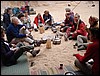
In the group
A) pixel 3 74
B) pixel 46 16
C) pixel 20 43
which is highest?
pixel 46 16

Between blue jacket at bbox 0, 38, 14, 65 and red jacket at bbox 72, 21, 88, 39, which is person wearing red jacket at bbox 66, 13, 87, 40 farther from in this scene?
blue jacket at bbox 0, 38, 14, 65

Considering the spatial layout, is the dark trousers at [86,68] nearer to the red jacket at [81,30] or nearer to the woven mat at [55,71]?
the woven mat at [55,71]

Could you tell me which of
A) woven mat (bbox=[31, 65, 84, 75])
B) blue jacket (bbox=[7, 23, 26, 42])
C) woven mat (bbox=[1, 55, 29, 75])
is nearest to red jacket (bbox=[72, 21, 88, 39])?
blue jacket (bbox=[7, 23, 26, 42])

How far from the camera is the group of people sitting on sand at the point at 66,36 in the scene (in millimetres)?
3365

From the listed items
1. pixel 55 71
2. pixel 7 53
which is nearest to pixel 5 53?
pixel 7 53

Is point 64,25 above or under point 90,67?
above

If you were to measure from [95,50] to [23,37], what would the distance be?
281 cm

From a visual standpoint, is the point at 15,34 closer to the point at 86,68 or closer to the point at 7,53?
the point at 7,53

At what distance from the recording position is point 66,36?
650 cm

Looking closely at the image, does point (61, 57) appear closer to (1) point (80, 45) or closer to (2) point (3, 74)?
(1) point (80, 45)

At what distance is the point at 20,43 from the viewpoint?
528 cm

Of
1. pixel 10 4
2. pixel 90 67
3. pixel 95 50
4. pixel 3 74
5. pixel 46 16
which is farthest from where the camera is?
pixel 10 4

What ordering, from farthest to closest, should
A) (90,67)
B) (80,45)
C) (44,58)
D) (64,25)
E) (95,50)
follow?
(64,25), (80,45), (44,58), (90,67), (95,50)

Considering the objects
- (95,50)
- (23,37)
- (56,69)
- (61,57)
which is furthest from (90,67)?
(23,37)
